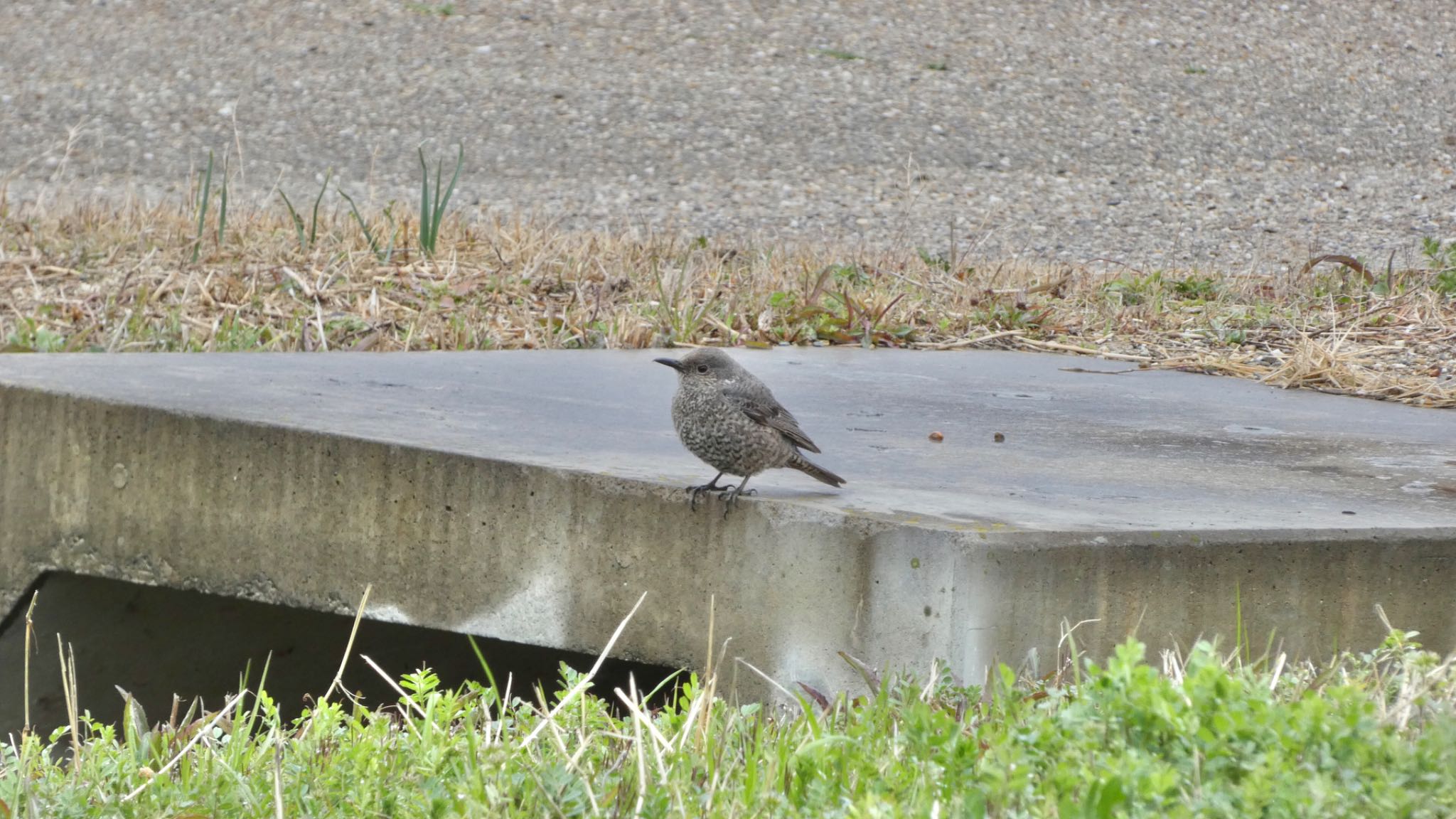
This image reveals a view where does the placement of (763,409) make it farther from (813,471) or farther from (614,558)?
(614,558)

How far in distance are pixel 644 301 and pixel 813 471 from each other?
4.03m

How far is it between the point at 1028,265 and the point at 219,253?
4.25 meters

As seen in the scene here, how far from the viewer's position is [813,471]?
3082mm

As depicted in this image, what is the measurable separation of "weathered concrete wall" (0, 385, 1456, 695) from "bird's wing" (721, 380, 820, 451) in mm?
263

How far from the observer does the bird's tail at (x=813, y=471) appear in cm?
306

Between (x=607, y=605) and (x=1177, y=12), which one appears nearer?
(x=607, y=605)

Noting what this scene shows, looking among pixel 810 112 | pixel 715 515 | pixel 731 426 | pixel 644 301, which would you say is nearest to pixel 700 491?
pixel 715 515

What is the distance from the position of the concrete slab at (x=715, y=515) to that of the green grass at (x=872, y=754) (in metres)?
0.14

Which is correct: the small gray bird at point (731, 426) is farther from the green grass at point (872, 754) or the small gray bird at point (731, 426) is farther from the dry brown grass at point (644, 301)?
the dry brown grass at point (644, 301)

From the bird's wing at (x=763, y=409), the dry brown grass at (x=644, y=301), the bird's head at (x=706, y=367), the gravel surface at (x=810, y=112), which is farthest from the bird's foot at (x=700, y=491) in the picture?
the gravel surface at (x=810, y=112)

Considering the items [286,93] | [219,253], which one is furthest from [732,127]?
[219,253]

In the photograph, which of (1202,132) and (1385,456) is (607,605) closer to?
(1385,456)

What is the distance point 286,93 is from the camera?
16.4 metres

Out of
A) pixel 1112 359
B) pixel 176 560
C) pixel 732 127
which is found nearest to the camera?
pixel 176 560
